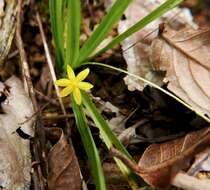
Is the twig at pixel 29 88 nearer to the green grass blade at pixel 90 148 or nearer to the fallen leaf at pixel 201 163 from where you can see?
the green grass blade at pixel 90 148

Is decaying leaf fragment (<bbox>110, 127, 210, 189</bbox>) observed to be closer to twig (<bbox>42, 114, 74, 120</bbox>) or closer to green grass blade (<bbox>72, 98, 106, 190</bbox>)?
green grass blade (<bbox>72, 98, 106, 190</bbox>)

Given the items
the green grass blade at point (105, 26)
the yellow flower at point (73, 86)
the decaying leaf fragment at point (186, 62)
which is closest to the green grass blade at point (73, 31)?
the green grass blade at point (105, 26)

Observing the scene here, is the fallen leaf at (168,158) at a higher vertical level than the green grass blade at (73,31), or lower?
lower

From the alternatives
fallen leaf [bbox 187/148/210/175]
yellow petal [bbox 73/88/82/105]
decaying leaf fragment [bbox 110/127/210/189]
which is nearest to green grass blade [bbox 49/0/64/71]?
yellow petal [bbox 73/88/82/105]

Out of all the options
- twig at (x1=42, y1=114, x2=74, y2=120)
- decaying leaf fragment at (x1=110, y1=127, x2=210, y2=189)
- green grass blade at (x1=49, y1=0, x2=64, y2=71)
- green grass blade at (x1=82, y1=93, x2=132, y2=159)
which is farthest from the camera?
twig at (x1=42, y1=114, x2=74, y2=120)

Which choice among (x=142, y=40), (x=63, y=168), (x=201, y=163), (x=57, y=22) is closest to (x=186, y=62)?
(x=142, y=40)

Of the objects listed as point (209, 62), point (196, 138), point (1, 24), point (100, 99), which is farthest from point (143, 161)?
point (1, 24)
